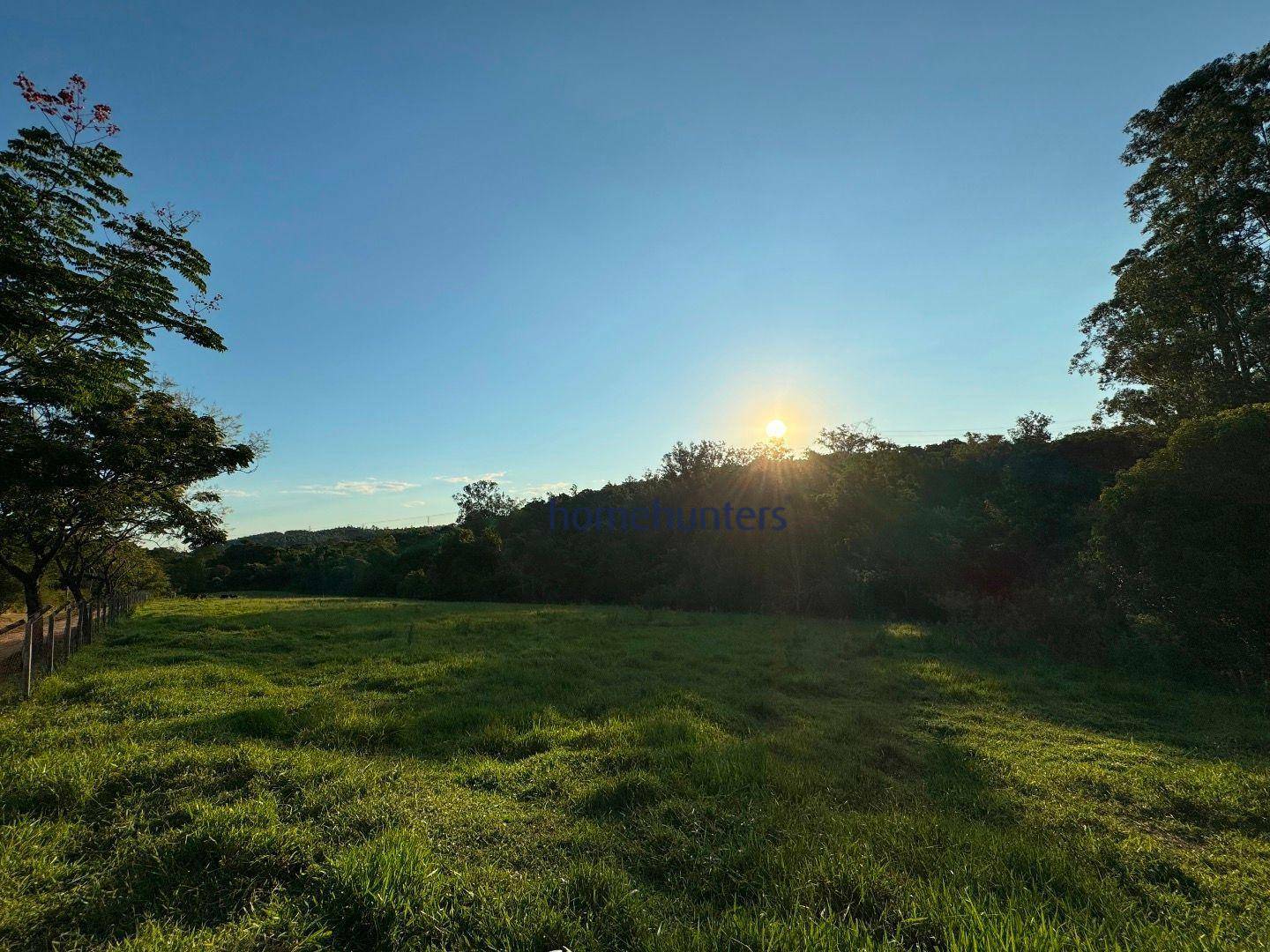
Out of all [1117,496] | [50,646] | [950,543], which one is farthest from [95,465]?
[950,543]

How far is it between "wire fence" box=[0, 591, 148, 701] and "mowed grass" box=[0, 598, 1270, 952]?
61cm

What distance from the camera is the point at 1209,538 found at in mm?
9672

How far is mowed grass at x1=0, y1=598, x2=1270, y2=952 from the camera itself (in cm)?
279

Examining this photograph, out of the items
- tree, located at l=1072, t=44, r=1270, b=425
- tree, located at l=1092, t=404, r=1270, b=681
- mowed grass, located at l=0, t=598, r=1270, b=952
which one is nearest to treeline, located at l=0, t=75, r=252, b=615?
mowed grass, located at l=0, t=598, r=1270, b=952

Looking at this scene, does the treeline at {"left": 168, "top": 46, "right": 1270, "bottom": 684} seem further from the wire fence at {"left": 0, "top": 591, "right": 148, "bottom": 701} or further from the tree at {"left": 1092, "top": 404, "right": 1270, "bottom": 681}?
the wire fence at {"left": 0, "top": 591, "right": 148, "bottom": 701}

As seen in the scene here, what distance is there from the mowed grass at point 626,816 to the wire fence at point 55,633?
61 centimetres

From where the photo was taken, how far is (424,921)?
9.09 ft

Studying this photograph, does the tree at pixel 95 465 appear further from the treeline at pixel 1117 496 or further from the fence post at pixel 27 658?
the treeline at pixel 1117 496

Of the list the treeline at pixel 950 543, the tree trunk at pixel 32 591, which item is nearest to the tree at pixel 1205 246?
the treeline at pixel 950 543

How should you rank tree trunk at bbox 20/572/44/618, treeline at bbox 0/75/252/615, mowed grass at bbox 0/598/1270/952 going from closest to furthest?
mowed grass at bbox 0/598/1270/952 → treeline at bbox 0/75/252/615 → tree trunk at bbox 20/572/44/618

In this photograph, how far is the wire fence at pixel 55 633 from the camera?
8.16m

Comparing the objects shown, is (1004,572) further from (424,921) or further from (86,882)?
(86,882)

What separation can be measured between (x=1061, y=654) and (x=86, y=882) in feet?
53.6

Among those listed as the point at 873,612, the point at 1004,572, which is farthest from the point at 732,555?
the point at 1004,572
